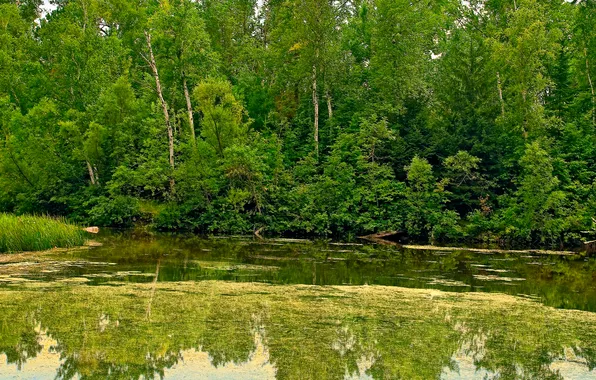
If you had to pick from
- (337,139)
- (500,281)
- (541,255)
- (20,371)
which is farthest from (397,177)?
(20,371)

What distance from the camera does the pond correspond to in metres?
7.22

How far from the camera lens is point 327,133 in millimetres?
34062

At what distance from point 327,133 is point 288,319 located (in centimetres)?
2509

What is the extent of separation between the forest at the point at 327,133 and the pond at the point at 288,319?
927 cm

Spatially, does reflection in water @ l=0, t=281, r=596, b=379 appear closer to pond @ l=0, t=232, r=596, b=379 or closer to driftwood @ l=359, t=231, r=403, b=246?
pond @ l=0, t=232, r=596, b=379

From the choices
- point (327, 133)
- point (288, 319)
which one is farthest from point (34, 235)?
point (327, 133)

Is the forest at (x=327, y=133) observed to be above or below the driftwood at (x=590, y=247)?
above

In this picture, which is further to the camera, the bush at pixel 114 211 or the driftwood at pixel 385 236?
the bush at pixel 114 211

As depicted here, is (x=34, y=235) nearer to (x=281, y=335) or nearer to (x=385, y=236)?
(x=281, y=335)

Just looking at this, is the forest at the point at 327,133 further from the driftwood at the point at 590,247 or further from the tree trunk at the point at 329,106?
the driftwood at the point at 590,247

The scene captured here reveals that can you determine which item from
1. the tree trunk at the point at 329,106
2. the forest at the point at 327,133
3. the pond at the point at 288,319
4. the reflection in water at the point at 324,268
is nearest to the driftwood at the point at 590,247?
the forest at the point at 327,133

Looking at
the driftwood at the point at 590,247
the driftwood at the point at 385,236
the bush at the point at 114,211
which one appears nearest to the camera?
the driftwood at the point at 590,247

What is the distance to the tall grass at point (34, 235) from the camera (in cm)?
1669

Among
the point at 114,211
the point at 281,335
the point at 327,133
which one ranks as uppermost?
the point at 327,133
